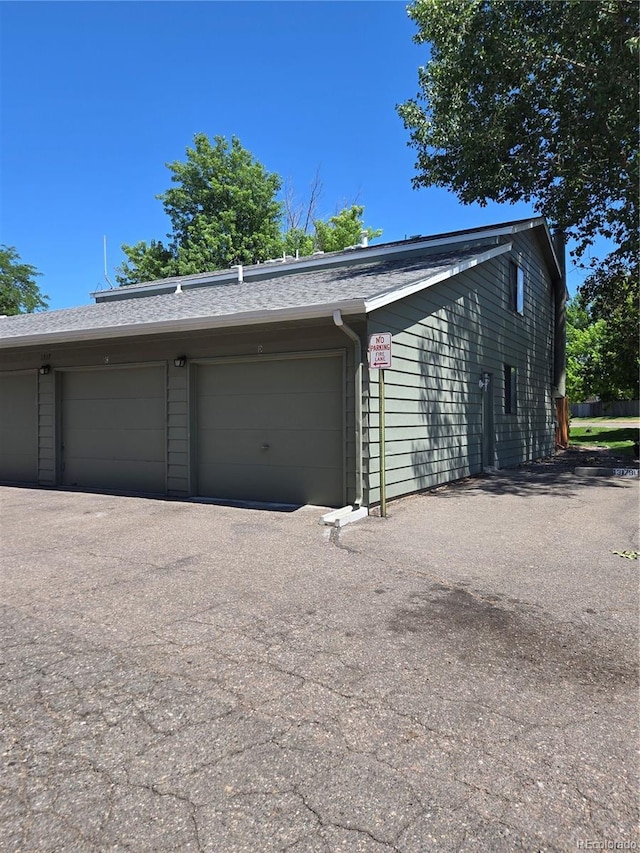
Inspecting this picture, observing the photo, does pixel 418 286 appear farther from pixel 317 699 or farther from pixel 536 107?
pixel 536 107

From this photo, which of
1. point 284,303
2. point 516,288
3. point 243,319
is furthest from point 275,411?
point 516,288

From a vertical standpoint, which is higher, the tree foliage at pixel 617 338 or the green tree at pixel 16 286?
the green tree at pixel 16 286

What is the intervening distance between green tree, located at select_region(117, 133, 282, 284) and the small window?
60.2 ft

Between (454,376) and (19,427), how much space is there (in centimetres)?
854

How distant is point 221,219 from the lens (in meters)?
28.5

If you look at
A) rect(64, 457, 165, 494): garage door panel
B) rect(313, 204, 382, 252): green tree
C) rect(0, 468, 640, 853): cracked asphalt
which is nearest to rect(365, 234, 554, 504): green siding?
rect(0, 468, 640, 853): cracked asphalt

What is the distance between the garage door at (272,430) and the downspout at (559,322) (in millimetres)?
12815

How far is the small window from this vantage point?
42.4ft

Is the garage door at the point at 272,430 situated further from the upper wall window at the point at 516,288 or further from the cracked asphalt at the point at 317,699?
the upper wall window at the point at 516,288

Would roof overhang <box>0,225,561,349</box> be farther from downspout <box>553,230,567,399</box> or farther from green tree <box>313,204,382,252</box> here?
green tree <box>313,204,382,252</box>

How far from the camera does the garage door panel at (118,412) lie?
9.17 meters

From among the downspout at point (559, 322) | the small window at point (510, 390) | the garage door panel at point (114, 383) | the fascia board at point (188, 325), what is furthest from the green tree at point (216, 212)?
the fascia board at point (188, 325)

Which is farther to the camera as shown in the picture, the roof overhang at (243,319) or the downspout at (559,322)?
the downspout at (559,322)

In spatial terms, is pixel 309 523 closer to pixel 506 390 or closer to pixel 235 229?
pixel 506 390
